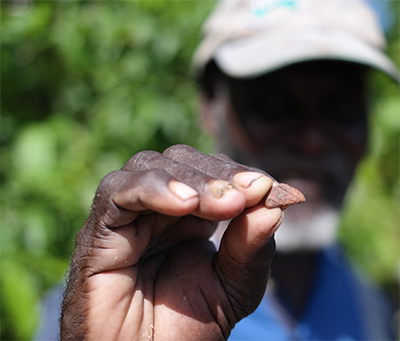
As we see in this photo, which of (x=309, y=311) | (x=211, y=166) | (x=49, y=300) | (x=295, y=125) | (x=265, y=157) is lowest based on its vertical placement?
(x=309, y=311)

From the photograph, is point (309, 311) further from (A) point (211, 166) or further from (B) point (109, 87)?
(B) point (109, 87)

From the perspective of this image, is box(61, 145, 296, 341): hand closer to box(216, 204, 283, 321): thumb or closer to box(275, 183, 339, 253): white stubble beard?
box(216, 204, 283, 321): thumb

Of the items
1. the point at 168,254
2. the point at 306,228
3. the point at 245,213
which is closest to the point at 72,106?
the point at 306,228

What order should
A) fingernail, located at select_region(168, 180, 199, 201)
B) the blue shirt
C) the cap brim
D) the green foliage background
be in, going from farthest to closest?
1. the green foliage background
2. the cap brim
3. the blue shirt
4. fingernail, located at select_region(168, 180, 199, 201)

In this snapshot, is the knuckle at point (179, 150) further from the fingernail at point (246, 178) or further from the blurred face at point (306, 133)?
the blurred face at point (306, 133)

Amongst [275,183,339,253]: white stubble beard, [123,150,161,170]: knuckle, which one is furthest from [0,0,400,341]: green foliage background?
[123,150,161,170]: knuckle

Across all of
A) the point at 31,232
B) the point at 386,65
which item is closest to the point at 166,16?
the point at 386,65
